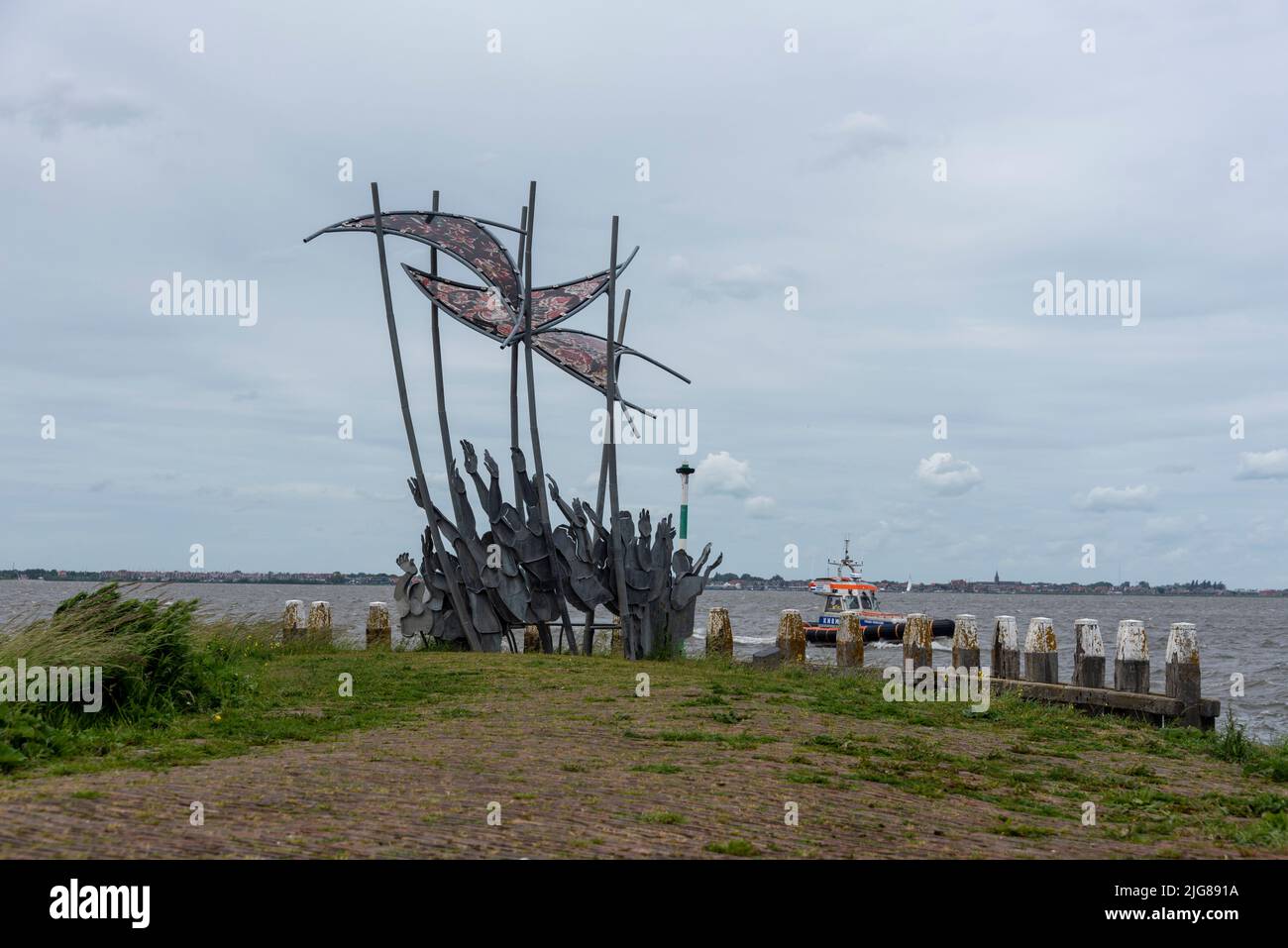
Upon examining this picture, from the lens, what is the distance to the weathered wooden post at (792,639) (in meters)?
20.7

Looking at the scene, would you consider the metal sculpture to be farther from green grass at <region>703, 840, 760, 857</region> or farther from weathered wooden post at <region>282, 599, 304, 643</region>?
green grass at <region>703, 840, 760, 857</region>

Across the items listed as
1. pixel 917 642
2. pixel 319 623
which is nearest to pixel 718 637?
pixel 917 642

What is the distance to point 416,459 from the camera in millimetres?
19672

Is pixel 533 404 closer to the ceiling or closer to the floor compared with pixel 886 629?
closer to the ceiling

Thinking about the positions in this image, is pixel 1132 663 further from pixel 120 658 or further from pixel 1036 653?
pixel 120 658

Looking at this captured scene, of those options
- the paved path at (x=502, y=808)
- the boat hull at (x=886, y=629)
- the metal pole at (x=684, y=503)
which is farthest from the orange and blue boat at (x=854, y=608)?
the paved path at (x=502, y=808)

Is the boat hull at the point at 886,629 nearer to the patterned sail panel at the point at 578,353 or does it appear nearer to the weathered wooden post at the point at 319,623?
the patterned sail panel at the point at 578,353

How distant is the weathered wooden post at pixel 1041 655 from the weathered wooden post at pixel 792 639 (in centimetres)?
419

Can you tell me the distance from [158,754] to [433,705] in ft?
13.4

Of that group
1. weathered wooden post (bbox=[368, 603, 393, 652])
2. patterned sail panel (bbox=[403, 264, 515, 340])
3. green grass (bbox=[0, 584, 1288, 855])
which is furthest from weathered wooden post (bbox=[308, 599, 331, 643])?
patterned sail panel (bbox=[403, 264, 515, 340])

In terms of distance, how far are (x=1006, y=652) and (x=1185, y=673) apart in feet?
11.5

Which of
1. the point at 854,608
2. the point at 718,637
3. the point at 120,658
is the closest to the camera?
the point at 120,658

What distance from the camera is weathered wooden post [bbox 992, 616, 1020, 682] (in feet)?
60.6
